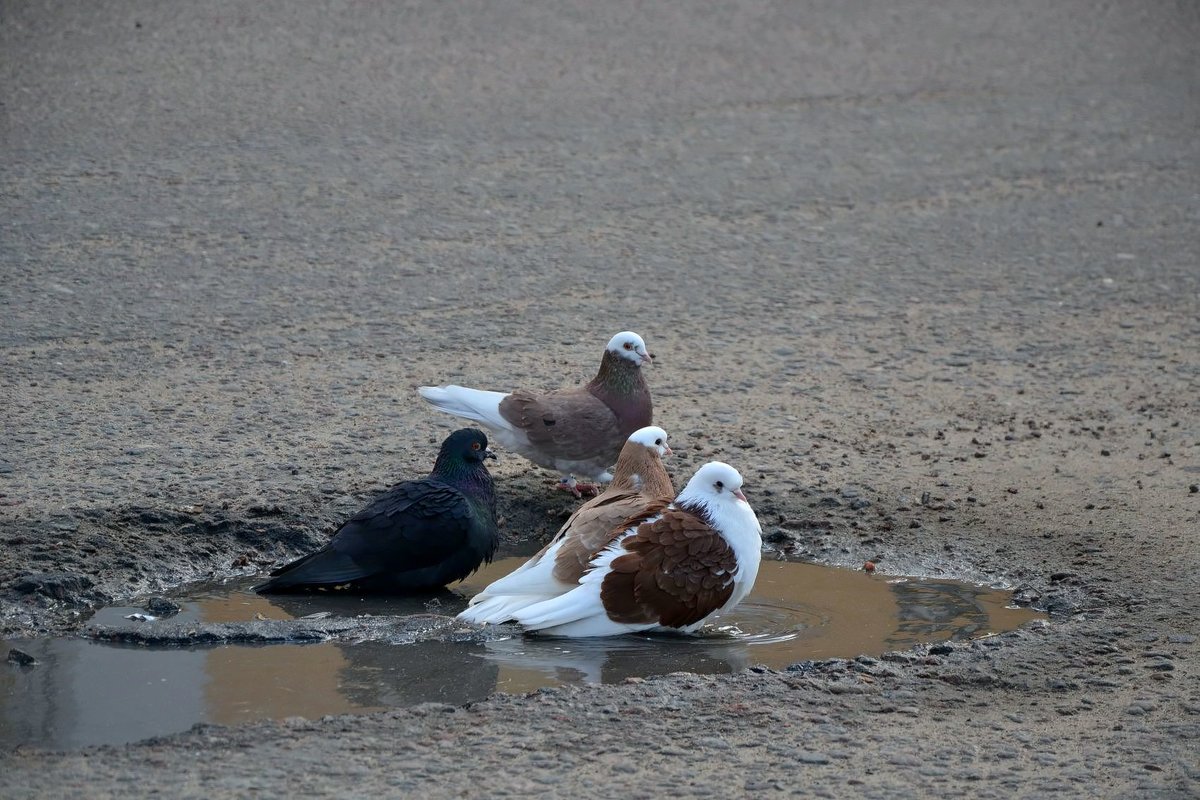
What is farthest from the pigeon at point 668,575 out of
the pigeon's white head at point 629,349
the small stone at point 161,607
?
the pigeon's white head at point 629,349

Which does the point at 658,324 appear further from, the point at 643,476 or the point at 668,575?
the point at 668,575

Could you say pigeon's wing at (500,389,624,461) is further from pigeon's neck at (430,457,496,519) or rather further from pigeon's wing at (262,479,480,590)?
pigeon's wing at (262,479,480,590)

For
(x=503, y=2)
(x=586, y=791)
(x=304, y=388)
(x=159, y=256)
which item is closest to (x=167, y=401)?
(x=304, y=388)

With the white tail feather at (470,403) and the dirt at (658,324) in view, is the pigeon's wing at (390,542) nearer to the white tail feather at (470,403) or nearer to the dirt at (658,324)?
the dirt at (658,324)

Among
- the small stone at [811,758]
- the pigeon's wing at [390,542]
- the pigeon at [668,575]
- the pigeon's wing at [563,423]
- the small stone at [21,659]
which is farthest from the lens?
the pigeon's wing at [563,423]

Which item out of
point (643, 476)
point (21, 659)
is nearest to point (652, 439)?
point (643, 476)

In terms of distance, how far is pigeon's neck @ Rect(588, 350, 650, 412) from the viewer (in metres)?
6.83

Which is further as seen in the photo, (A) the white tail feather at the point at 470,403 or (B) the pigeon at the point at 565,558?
(A) the white tail feather at the point at 470,403

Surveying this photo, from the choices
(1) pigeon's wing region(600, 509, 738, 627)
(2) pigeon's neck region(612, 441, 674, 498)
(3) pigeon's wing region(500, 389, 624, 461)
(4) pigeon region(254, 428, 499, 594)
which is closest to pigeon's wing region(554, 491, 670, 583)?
(1) pigeon's wing region(600, 509, 738, 627)

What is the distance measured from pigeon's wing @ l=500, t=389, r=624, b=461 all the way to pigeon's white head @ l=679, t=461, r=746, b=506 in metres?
1.02

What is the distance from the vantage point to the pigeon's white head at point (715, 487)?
553 centimetres

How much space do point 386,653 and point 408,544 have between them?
731 millimetres

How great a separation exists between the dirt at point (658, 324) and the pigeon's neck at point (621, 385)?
1.58 ft

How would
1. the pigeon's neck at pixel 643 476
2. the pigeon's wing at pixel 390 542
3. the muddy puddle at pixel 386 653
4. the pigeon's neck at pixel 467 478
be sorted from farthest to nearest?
the pigeon's neck at pixel 643 476
the pigeon's neck at pixel 467 478
the pigeon's wing at pixel 390 542
the muddy puddle at pixel 386 653
